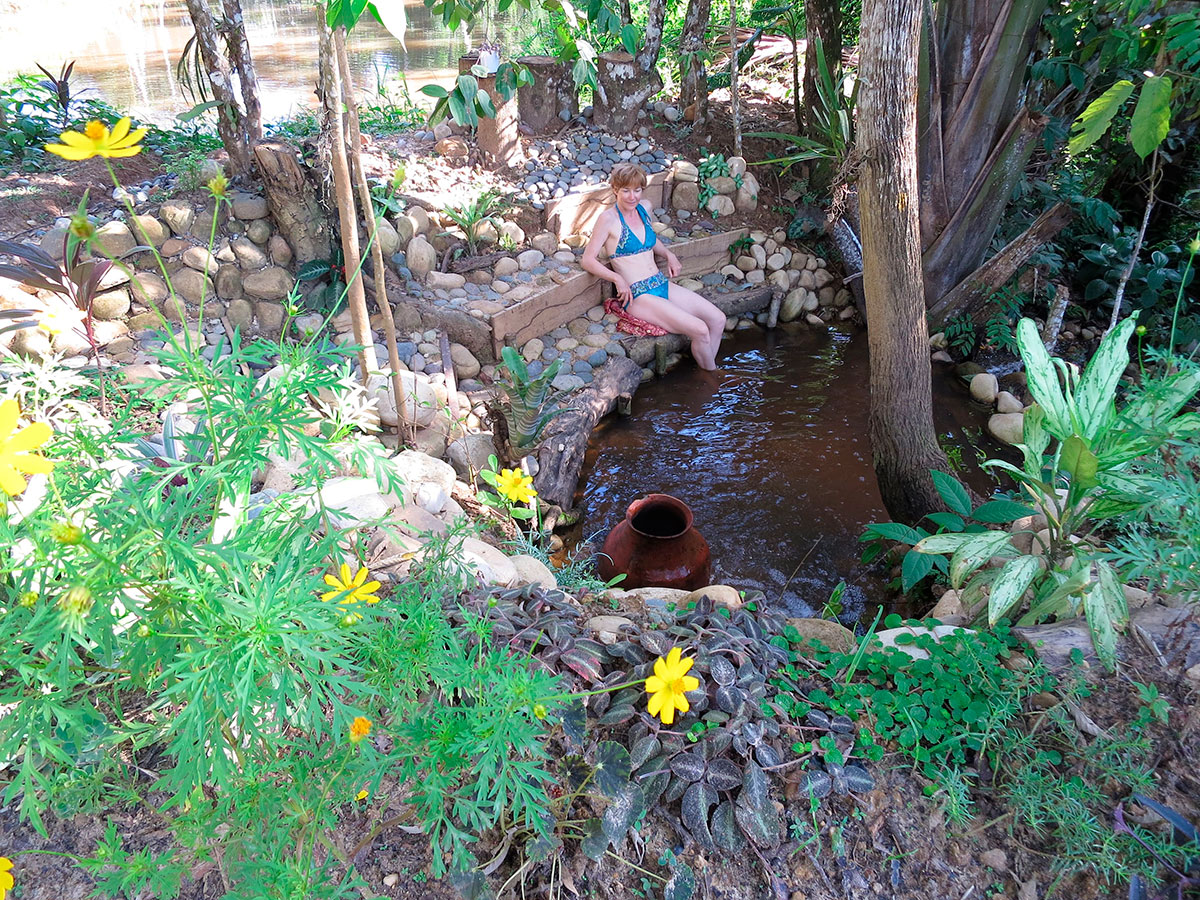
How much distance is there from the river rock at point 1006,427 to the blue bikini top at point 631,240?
2.42m

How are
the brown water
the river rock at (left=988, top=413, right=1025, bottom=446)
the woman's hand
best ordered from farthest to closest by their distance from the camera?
the woman's hand
the river rock at (left=988, top=413, right=1025, bottom=446)
the brown water

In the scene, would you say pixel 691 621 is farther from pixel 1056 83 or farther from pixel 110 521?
pixel 1056 83

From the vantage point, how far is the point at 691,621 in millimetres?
2021

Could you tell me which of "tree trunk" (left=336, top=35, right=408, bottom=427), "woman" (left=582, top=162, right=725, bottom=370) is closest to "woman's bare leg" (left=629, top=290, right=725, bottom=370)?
"woman" (left=582, top=162, right=725, bottom=370)

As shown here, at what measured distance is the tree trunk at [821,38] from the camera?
5.52 meters

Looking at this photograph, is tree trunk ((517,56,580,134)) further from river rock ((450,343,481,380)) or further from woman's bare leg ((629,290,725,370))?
river rock ((450,343,481,380))

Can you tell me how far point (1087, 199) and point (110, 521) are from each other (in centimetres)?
593

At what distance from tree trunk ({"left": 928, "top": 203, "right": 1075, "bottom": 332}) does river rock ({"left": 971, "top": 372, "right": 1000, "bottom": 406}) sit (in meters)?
0.59

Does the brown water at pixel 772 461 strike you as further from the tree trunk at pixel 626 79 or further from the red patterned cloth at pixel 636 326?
the tree trunk at pixel 626 79

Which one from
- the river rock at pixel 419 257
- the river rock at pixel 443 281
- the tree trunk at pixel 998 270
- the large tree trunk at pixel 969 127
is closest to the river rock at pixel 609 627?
the river rock at pixel 443 281

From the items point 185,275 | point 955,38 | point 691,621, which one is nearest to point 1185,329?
point 955,38

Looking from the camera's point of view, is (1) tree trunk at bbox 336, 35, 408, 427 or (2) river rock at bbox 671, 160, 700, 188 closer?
(1) tree trunk at bbox 336, 35, 408, 427

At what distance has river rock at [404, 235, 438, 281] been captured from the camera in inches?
185

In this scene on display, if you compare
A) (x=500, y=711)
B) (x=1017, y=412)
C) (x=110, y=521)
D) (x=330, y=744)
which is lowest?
(x=1017, y=412)
